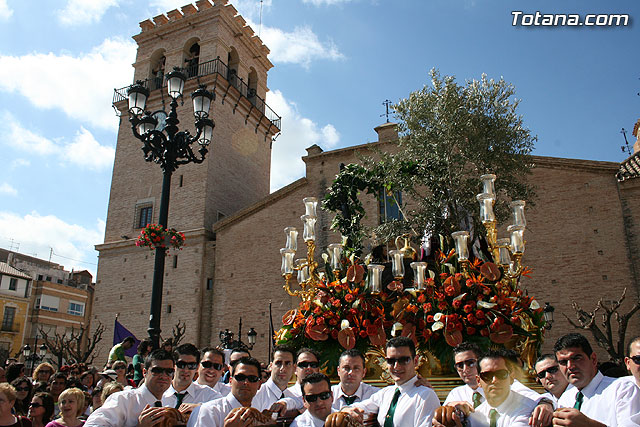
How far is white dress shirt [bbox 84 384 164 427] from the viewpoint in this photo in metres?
3.93

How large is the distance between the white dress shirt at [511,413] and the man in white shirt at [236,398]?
5.93 ft

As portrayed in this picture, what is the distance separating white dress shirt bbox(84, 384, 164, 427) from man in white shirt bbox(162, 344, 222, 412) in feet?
2.44

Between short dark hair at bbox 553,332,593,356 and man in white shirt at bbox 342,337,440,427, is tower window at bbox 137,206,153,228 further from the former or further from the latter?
short dark hair at bbox 553,332,593,356

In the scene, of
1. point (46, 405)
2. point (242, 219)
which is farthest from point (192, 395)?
point (242, 219)

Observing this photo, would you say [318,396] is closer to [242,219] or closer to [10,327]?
[242,219]

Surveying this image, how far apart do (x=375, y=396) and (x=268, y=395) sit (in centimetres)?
155

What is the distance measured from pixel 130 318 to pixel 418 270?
813 inches

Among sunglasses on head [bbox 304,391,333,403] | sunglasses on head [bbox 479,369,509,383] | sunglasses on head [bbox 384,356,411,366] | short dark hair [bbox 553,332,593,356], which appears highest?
short dark hair [bbox 553,332,593,356]

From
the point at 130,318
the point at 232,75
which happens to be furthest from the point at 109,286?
the point at 232,75

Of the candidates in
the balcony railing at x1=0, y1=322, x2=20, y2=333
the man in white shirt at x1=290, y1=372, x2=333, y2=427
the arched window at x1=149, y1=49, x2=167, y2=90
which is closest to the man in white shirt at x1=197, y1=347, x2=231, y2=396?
the man in white shirt at x1=290, y1=372, x2=333, y2=427

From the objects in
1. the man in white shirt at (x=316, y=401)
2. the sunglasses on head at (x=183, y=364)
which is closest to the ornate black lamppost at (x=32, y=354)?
the sunglasses on head at (x=183, y=364)

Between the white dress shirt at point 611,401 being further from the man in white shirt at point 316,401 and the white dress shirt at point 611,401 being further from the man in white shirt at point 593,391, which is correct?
the man in white shirt at point 316,401

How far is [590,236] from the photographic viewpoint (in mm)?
19000

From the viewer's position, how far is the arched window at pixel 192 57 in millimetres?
28125
